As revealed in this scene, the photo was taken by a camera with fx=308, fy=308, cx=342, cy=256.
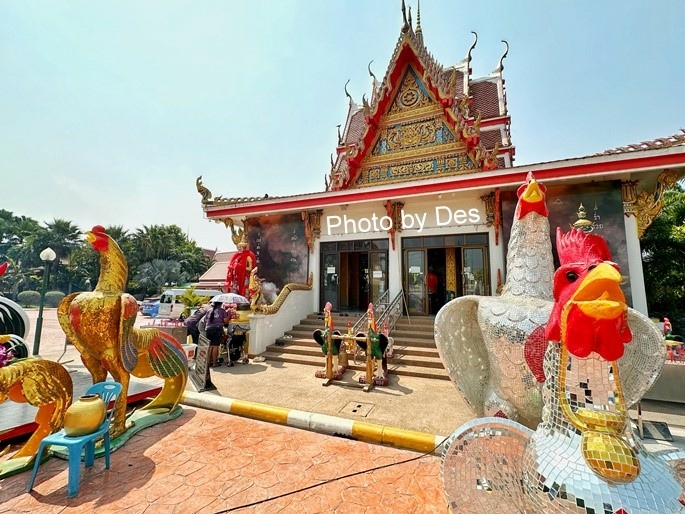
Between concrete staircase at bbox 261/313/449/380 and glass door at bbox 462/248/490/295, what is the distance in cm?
144

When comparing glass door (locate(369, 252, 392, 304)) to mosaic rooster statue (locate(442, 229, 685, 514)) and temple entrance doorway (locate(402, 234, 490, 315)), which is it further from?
mosaic rooster statue (locate(442, 229, 685, 514))

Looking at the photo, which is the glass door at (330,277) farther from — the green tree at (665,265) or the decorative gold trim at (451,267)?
the green tree at (665,265)

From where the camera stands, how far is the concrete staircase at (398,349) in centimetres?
629

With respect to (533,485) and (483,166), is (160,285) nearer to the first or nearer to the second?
(483,166)

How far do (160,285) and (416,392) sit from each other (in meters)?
34.2

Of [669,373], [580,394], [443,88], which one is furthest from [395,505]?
[443,88]

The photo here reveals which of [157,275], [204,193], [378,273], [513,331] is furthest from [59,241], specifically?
[513,331]

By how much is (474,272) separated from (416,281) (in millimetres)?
1672

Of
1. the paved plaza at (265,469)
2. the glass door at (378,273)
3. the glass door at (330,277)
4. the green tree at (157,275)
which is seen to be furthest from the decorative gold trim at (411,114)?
the green tree at (157,275)

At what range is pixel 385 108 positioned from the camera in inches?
424

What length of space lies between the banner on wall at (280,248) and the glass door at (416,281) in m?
3.40

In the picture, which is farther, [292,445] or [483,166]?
[483,166]

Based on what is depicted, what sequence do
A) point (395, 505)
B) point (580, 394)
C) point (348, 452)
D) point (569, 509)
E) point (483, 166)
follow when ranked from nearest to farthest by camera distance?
point (569, 509)
point (580, 394)
point (395, 505)
point (348, 452)
point (483, 166)

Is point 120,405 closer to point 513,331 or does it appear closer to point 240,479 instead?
point 240,479
